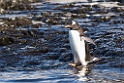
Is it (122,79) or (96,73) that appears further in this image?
(96,73)

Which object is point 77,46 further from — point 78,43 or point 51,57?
point 51,57

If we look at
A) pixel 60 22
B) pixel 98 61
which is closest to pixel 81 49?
pixel 98 61

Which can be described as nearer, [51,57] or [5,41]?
[51,57]

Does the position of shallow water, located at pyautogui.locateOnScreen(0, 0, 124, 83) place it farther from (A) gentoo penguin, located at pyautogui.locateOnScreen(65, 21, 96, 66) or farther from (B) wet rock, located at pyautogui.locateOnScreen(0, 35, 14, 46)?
(A) gentoo penguin, located at pyautogui.locateOnScreen(65, 21, 96, 66)

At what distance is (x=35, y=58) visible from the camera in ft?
44.5

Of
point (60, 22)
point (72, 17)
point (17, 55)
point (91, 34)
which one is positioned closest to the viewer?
point (17, 55)

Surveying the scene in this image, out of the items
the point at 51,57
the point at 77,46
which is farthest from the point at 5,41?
the point at 77,46

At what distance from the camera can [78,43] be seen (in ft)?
38.4

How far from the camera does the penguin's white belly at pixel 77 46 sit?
11555mm

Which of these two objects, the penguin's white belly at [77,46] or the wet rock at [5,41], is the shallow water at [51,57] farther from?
the penguin's white belly at [77,46]

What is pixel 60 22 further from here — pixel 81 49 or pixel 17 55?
pixel 81 49

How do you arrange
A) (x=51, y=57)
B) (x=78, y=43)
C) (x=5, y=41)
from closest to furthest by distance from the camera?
(x=78, y=43) → (x=51, y=57) → (x=5, y=41)

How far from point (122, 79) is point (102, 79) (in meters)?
0.48

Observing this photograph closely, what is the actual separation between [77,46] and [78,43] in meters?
0.11
